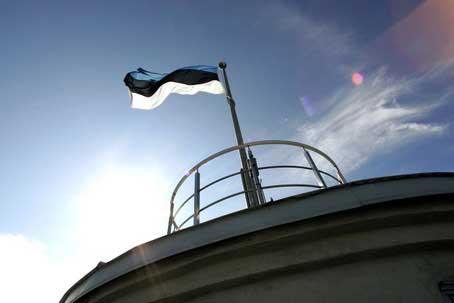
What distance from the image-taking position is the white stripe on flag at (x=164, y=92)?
21.7 ft

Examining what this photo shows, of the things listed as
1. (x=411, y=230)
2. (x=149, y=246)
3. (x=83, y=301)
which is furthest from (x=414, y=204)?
(x=83, y=301)

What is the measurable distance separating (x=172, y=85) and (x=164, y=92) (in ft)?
0.93

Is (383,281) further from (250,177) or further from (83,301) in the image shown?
(83,301)

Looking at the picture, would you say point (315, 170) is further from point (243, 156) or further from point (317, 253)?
point (317, 253)

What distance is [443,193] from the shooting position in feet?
7.37

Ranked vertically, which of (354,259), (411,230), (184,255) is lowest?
(354,259)

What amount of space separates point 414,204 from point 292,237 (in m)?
1.00

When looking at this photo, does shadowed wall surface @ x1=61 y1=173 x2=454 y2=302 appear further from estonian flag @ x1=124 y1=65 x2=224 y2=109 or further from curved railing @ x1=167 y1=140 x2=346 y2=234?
estonian flag @ x1=124 y1=65 x2=224 y2=109

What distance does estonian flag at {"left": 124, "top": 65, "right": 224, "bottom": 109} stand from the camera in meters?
6.58

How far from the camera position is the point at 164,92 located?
7105 millimetres

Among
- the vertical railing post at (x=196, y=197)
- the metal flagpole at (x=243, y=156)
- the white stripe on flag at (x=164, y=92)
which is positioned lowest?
the vertical railing post at (x=196, y=197)

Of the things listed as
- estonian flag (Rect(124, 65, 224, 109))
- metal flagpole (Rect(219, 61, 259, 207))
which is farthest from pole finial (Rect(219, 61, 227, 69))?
estonian flag (Rect(124, 65, 224, 109))

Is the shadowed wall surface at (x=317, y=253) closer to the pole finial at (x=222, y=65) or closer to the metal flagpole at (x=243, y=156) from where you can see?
the metal flagpole at (x=243, y=156)

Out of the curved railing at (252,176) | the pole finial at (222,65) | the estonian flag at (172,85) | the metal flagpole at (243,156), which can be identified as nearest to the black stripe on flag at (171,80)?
the estonian flag at (172,85)
